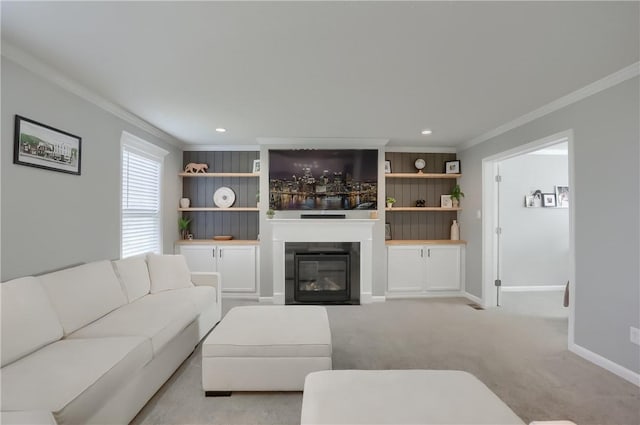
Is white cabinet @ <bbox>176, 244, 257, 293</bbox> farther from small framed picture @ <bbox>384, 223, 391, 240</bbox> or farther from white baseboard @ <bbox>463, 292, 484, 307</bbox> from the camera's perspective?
white baseboard @ <bbox>463, 292, 484, 307</bbox>

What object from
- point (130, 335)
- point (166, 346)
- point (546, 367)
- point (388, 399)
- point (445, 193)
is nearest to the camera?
point (388, 399)

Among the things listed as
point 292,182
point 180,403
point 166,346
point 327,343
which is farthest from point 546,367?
point 292,182

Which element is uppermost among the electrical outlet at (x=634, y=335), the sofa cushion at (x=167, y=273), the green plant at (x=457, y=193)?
the green plant at (x=457, y=193)

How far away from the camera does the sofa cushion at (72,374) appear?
1340 millimetres

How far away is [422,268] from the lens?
474cm

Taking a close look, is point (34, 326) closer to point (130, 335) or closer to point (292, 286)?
point (130, 335)

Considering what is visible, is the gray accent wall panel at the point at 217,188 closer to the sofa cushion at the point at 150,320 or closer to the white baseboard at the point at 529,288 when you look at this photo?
the sofa cushion at the point at 150,320

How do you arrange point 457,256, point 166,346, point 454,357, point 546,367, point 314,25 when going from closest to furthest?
point 314,25 → point 166,346 → point 546,367 → point 454,357 → point 457,256

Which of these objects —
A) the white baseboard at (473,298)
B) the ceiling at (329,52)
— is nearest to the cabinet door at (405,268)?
the white baseboard at (473,298)

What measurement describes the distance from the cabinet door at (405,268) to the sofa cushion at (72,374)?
3499 mm

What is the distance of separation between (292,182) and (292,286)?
153 centimetres

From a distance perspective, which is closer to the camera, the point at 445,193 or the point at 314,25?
the point at 314,25

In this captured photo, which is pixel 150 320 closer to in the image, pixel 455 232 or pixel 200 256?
pixel 200 256

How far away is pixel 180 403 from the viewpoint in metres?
2.07
